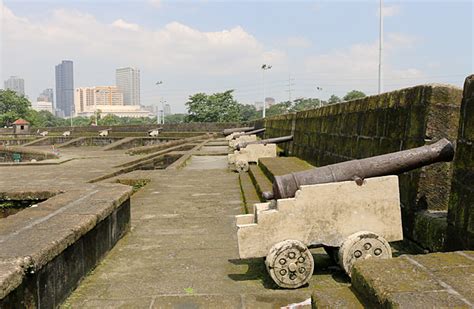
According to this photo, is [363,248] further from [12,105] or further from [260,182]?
[12,105]

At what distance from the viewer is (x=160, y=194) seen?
782 centimetres

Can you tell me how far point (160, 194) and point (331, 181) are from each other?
5.09 m

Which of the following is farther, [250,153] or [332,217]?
[250,153]

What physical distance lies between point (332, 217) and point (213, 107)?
79.5 metres

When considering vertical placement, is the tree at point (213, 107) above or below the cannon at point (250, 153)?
above

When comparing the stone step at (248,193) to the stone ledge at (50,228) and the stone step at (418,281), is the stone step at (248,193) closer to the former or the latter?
the stone ledge at (50,228)

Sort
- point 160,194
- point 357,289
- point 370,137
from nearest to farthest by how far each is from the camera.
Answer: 1. point 357,289
2. point 370,137
3. point 160,194

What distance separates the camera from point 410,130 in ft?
13.5

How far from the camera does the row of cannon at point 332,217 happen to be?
9.78 feet

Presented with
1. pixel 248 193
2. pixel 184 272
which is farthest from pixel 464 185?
pixel 248 193

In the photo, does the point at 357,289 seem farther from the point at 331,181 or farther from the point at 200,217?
the point at 200,217

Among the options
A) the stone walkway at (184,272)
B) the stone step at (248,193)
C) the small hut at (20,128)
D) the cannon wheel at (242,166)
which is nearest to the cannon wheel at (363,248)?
the stone walkway at (184,272)

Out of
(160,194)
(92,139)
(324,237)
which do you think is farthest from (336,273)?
(92,139)

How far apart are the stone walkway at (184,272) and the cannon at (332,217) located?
0.75 feet
